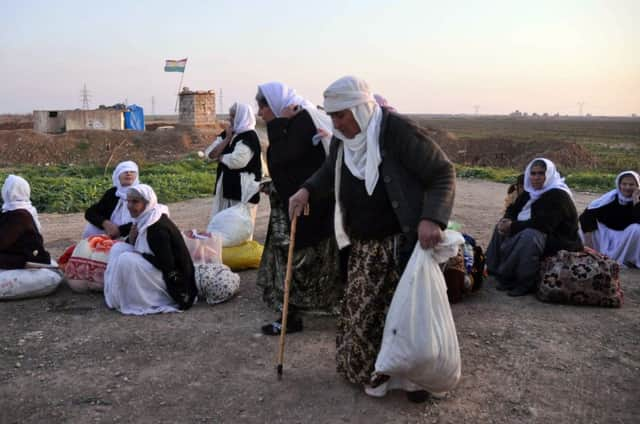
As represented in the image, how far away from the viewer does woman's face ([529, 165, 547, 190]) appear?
227 inches

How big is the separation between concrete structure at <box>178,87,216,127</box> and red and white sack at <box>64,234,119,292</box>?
80.5ft

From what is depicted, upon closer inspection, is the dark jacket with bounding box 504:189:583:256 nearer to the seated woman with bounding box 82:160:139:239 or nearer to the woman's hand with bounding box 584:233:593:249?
the woman's hand with bounding box 584:233:593:249

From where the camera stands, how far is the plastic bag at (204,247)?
5871 millimetres

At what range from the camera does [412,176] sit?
3.39 metres

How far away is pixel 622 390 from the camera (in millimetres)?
3744

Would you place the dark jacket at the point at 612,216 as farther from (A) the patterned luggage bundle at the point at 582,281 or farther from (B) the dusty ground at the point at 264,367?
(A) the patterned luggage bundle at the point at 582,281

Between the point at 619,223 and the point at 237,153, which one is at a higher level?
the point at 237,153

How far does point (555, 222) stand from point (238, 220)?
10.3 ft

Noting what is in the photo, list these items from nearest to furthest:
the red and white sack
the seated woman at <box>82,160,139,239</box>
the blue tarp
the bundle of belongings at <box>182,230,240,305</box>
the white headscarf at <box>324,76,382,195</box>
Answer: the white headscarf at <box>324,76,382,195</box>
the bundle of belongings at <box>182,230,240,305</box>
the red and white sack
the seated woman at <box>82,160,139,239</box>
the blue tarp

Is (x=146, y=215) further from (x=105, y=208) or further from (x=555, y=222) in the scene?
(x=555, y=222)

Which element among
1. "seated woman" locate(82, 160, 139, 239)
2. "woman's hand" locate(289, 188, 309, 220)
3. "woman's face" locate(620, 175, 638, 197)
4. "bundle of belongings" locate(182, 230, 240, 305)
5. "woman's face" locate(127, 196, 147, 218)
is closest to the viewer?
"woman's hand" locate(289, 188, 309, 220)

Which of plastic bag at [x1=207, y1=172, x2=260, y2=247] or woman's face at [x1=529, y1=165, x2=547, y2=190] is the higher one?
woman's face at [x1=529, y1=165, x2=547, y2=190]

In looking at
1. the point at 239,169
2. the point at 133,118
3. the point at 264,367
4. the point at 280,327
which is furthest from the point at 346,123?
the point at 133,118

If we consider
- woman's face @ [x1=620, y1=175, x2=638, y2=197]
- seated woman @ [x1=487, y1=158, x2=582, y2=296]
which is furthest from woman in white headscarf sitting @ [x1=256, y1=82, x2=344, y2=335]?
woman's face @ [x1=620, y1=175, x2=638, y2=197]
